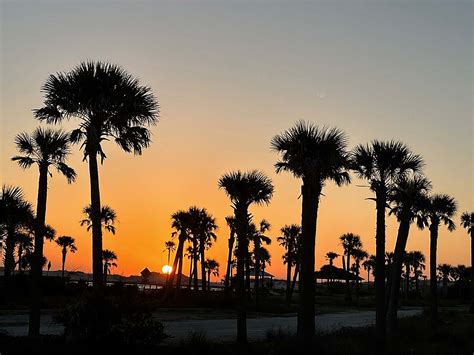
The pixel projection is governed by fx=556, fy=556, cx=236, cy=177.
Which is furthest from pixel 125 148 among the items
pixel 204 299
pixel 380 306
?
pixel 204 299

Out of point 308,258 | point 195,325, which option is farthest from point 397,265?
point 195,325

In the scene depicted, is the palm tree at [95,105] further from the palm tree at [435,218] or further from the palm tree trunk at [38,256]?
the palm tree at [435,218]

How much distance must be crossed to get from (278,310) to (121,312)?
3927cm

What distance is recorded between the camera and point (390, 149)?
21.1 meters

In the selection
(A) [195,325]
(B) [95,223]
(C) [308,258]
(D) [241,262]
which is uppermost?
(B) [95,223]

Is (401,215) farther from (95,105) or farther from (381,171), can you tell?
(95,105)

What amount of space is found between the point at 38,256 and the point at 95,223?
352cm

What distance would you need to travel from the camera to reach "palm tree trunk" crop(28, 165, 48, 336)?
1880cm

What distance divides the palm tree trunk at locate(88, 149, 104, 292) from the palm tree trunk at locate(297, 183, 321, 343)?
6.87 m

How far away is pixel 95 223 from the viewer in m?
18.4

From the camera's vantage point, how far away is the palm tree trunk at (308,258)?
19.1 metres

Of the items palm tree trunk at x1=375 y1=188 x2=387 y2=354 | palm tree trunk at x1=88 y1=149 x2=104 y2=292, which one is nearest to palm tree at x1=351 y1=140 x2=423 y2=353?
palm tree trunk at x1=375 y1=188 x2=387 y2=354

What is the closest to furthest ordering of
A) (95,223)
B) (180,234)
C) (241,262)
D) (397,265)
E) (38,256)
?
(95,223) → (38,256) → (241,262) → (397,265) → (180,234)

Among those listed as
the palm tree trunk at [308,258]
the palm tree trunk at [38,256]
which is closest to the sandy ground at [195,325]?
the palm tree trunk at [38,256]
